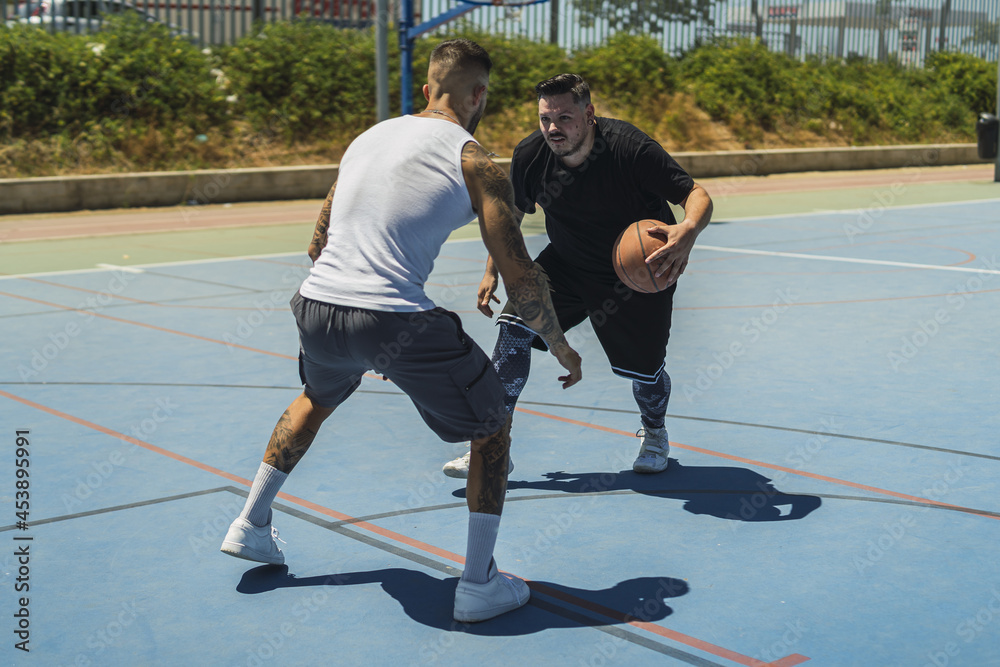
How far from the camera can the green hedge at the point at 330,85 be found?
64.5 feet

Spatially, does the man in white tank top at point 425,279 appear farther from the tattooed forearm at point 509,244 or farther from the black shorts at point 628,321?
the black shorts at point 628,321

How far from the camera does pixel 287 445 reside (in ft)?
12.4

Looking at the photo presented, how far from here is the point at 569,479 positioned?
5004 millimetres

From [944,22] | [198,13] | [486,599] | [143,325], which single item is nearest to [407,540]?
[486,599]

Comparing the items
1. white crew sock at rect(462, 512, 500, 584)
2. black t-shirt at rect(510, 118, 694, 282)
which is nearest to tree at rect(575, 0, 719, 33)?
black t-shirt at rect(510, 118, 694, 282)

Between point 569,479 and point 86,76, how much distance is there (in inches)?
686

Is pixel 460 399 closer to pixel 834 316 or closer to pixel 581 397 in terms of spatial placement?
pixel 581 397

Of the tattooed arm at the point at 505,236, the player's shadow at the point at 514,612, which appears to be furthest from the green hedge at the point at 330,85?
the tattooed arm at the point at 505,236

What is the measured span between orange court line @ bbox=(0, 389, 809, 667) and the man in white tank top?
0.98ft

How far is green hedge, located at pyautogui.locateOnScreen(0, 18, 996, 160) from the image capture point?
19.7 meters

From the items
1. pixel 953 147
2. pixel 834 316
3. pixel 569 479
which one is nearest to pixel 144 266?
pixel 834 316

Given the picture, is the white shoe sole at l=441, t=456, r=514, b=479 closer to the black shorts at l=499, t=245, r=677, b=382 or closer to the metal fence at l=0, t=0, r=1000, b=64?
the black shorts at l=499, t=245, r=677, b=382

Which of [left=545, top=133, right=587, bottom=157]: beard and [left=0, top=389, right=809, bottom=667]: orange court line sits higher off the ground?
[left=545, top=133, right=587, bottom=157]: beard

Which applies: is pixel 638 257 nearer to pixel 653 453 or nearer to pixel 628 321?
pixel 628 321
